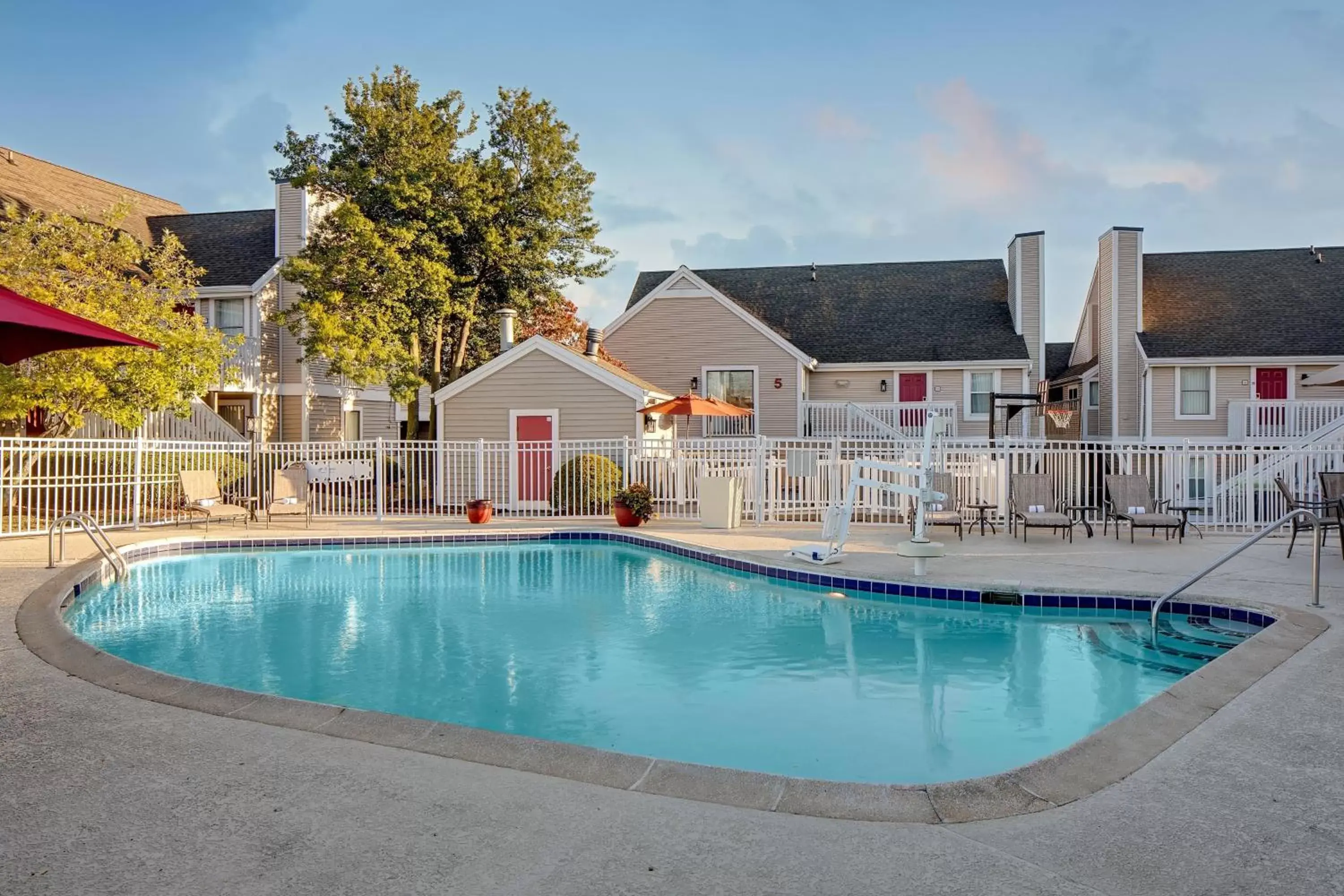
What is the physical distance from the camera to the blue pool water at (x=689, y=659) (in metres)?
5.13

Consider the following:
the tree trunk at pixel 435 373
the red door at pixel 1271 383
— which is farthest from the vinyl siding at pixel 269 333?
the red door at pixel 1271 383

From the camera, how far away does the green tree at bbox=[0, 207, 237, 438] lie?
49.1 feet

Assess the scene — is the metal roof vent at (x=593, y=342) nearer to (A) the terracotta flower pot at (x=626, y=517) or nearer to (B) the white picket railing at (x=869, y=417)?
(B) the white picket railing at (x=869, y=417)

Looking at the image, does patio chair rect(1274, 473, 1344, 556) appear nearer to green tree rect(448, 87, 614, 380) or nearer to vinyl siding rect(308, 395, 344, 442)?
green tree rect(448, 87, 614, 380)

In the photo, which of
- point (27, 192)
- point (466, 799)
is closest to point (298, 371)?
point (27, 192)

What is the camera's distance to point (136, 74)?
16172 mm

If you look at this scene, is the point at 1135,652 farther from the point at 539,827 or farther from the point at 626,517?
the point at 626,517

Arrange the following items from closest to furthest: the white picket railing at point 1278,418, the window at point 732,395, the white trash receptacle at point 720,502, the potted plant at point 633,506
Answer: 1. the white trash receptacle at point 720,502
2. the potted plant at point 633,506
3. the white picket railing at point 1278,418
4. the window at point 732,395

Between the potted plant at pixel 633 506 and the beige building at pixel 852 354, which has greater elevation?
the beige building at pixel 852 354

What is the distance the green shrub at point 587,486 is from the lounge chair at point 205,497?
18.6ft

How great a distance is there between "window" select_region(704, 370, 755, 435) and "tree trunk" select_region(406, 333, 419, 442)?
798 centimetres

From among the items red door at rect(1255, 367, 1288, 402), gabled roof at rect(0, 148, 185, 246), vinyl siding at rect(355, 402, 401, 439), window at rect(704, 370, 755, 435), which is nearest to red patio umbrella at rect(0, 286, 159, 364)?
window at rect(704, 370, 755, 435)

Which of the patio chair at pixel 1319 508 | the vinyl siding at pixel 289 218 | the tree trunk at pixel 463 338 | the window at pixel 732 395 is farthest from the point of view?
the vinyl siding at pixel 289 218

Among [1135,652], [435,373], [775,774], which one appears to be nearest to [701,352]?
[435,373]
